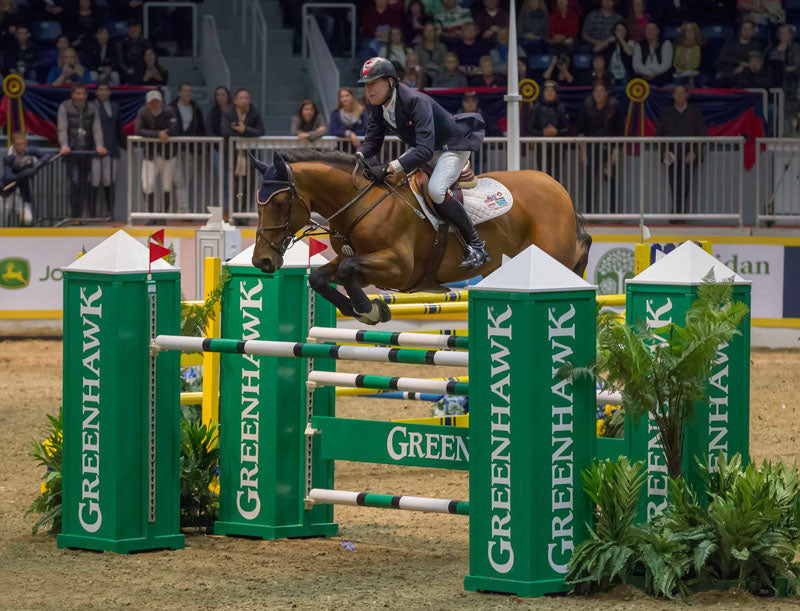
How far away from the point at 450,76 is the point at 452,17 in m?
1.51

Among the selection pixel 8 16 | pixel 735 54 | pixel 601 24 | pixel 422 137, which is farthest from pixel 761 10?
pixel 422 137

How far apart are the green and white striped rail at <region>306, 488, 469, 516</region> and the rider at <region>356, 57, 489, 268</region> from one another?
5.11 ft

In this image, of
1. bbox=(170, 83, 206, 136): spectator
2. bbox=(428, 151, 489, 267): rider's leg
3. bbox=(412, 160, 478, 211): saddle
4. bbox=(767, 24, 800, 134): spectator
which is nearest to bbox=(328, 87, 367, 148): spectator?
bbox=(170, 83, 206, 136): spectator

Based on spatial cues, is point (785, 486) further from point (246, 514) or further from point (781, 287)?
point (781, 287)

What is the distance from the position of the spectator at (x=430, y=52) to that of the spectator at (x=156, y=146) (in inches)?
141

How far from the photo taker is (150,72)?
18.0 m

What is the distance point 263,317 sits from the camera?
22.6ft

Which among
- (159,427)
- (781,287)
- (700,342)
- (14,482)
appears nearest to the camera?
(700,342)

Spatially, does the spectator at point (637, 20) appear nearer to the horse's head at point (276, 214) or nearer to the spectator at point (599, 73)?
the spectator at point (599, 73)

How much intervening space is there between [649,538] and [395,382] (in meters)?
1.38

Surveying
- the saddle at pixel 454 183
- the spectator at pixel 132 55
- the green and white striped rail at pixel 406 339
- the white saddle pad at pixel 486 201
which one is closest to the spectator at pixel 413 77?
the spectator at pixel 132 55

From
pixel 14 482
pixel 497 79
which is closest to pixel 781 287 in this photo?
pixel 497 79

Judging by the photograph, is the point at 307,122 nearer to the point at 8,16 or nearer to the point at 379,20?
the point at 379,20

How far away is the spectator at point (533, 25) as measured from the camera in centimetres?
1814
